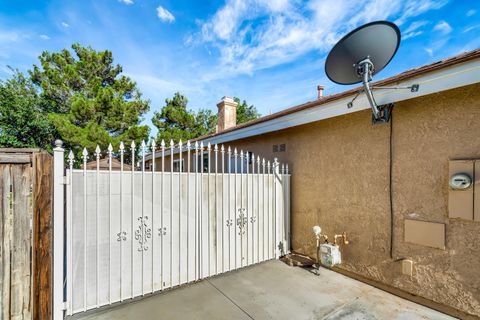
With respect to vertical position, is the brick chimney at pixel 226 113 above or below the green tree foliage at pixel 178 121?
below

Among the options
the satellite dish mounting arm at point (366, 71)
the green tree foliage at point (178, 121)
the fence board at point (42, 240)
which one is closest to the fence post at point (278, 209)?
the satellite dish mounting arm at point (366, 71)

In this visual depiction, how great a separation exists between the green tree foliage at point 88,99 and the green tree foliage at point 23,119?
1235 mm

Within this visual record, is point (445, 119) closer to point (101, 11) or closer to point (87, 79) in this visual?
point (101, 11)

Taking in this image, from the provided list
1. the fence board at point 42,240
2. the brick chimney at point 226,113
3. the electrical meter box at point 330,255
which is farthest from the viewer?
the brick chimney at point 226,113

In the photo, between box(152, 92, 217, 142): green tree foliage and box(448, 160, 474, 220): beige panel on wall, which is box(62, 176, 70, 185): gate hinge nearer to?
box(448, 160, 474, 220): beige panel on wall

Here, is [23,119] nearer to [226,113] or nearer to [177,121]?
[177,121]

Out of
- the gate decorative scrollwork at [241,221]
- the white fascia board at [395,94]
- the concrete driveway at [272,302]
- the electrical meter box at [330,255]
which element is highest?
the white fascia board at [395,94]

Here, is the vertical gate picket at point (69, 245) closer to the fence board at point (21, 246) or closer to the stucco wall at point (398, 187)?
the fence board at point (21, 246)

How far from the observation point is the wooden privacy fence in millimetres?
2344

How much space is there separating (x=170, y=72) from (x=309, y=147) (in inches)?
306

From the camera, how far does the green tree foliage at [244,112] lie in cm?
2738

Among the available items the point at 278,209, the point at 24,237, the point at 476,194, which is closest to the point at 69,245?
the point at 24,237

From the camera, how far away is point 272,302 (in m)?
3.29

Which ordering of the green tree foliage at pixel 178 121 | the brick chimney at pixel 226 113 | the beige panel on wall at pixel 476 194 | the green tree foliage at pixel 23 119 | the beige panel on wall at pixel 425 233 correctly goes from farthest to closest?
1. the green tree foliage at pixel 178 121
2. the green tree foliage at pixel 23 119
3. the brick chimney at pixel 226 113
4. the beige panel on wall at pixel 425 233
5. the beige panel on wall at pixel 476 194
